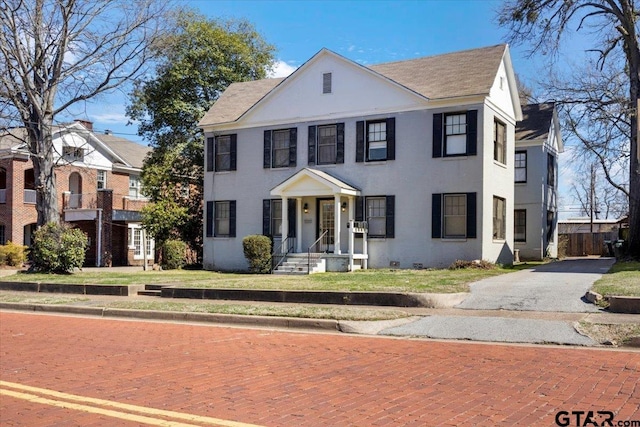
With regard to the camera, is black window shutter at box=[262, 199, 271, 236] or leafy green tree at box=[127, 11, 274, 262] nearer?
black window shutter at box=[262, 199, 271, 236]

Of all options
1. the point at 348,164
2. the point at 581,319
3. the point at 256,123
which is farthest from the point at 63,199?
the point at 581,319

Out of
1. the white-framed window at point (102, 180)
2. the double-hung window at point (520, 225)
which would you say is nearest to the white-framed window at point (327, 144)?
the double-hung window at point (520, 225)

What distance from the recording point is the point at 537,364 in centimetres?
806

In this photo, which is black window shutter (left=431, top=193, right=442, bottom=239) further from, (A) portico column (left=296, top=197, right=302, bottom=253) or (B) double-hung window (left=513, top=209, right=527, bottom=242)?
(B) double-hung window (left=513, top=209, right=527, bottom=242)

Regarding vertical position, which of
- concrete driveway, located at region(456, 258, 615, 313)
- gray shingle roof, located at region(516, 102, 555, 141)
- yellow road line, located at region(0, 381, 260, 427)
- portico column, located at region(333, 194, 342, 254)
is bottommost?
yellow road line, located at region(0, 381, 260, 427)

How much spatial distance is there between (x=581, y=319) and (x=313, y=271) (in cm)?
1407

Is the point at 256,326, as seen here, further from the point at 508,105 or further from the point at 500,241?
the point at 508,105

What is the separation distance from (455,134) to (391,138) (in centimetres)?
253

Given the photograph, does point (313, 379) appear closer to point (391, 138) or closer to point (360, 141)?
point (391, 138)

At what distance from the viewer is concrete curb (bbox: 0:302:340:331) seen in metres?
12.0

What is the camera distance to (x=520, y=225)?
31000mm

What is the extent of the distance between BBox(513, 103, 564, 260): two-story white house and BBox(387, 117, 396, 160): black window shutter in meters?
8.79

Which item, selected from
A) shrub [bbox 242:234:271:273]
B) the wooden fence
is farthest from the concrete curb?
the wooden fence

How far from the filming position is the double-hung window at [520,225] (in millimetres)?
30856
